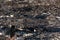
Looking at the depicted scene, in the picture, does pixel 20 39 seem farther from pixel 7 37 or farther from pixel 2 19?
pixel 2 19

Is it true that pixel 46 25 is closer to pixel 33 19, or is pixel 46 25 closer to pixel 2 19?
pixel 33 19

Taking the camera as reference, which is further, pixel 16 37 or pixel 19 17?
pixel 19 17

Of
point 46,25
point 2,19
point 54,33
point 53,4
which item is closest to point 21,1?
point 53,4

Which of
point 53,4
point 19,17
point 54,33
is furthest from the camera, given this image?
point 53,4

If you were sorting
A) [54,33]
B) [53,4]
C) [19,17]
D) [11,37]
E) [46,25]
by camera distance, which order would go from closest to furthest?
[11,37] → [54,33] → [46,25] → [19,17] → [53,4]

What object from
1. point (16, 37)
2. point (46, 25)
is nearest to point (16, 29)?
point (16, 37)

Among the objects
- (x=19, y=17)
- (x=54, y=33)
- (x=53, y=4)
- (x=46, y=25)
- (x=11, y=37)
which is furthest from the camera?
(x=53, y=4)
